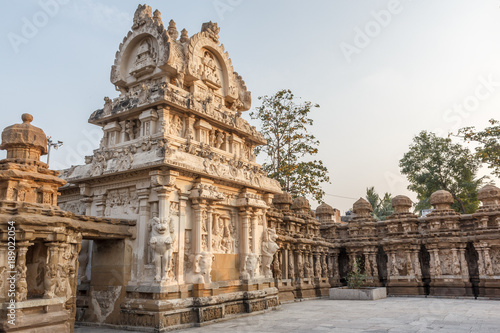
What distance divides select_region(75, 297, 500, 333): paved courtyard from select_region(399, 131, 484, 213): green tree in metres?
19.0

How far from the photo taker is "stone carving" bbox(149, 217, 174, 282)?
950cm

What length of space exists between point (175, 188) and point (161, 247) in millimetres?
1654

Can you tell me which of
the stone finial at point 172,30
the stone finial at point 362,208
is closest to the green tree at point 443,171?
the stone finial at point 362,208

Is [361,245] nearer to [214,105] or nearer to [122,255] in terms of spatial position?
[214,105]

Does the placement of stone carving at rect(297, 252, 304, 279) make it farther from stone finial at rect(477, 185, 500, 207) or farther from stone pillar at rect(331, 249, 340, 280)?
stone finial at rect(477, 185, 500, 207)

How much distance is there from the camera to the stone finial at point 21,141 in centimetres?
809

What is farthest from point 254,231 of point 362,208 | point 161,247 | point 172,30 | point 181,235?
point 362,208

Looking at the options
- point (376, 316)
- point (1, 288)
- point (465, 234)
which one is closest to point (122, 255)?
point (1, 288)

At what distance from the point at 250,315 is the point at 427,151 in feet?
83.3

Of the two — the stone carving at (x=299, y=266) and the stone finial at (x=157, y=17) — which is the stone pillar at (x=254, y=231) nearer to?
the stone carving at (x=299, y=266)

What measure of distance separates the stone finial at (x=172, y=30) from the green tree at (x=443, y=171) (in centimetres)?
2523

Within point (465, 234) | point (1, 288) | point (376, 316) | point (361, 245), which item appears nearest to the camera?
point (1, 288)

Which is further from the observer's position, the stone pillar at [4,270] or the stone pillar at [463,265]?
the stone pillar at [463,265]

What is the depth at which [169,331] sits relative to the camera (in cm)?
915
